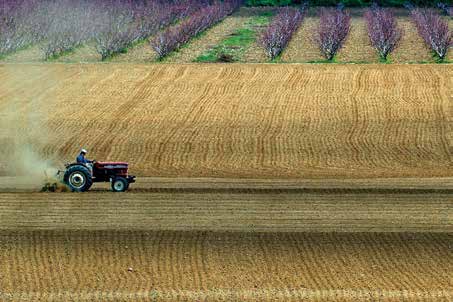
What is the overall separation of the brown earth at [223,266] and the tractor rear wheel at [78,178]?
3.18 m

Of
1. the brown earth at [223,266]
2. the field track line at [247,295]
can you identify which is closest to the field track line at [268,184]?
the brown earth at [223,266]

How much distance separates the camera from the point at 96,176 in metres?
26.7

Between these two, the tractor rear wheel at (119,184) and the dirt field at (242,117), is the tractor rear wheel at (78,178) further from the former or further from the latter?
the dirt field at (242,117)

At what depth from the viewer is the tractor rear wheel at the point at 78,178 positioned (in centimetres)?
2622

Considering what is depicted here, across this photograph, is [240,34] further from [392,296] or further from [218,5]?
[392,296]

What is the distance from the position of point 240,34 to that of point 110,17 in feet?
28.9

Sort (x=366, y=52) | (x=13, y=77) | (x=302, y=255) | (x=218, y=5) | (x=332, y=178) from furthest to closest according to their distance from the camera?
(x=218, y=5), (x=366, y=52), (x=13, y=77), (x=332, y=178), (x=302, y=255)

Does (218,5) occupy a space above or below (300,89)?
below

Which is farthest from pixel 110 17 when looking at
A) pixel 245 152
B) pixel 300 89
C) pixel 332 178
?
pixel 332 178

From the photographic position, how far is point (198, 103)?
136ft

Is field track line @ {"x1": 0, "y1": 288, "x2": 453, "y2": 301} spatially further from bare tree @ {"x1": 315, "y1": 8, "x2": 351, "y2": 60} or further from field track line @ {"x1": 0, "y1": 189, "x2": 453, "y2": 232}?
bare tree @ {"x1": 315, "y1": 8, "x2": 351, "y2": 60}

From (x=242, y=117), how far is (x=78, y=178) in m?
13.2

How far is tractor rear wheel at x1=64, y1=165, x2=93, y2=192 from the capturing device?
2622 centimetres

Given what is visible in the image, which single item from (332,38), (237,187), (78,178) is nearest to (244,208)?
(237,187)
